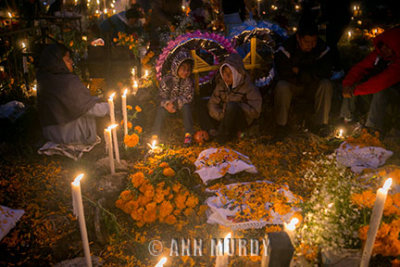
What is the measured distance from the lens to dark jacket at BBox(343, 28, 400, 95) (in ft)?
14.7

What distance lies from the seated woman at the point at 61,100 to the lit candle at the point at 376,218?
411cm

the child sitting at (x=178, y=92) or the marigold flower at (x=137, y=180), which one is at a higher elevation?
the child sitting at (x=178, y=92)

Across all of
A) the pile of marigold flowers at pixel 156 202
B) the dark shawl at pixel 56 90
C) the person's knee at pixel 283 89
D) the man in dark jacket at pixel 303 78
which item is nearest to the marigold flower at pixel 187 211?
the pile of marigold flowers at pixel 156 202

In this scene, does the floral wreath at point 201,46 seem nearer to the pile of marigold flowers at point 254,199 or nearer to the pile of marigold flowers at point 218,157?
the pile of marigold flowers at point 218,157

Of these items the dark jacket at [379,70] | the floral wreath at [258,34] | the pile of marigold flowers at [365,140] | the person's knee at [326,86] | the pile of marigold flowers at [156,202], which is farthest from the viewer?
the floral wreath at [258,34]

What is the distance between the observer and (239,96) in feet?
16.7

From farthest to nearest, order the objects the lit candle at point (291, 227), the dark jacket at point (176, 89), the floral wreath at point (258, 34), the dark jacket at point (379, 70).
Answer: the floral wreath at point (258, 34)
the dark jacket at point (176, 89)
the dark jacket at point (379, 70)
the lit candle at point (291, 227)

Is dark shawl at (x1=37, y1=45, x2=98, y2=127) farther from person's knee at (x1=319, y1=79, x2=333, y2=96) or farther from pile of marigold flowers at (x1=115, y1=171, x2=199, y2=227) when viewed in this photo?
person's knee at (x1=319, y1=79, x2=333, y2=96)

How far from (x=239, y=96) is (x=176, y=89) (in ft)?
3.90

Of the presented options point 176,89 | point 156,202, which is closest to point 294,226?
point 156,202

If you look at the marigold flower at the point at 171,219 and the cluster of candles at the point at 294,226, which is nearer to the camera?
the cluster of candles at the point at 294,226

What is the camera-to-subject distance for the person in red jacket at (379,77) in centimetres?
452

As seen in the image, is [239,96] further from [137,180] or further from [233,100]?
[137,180]

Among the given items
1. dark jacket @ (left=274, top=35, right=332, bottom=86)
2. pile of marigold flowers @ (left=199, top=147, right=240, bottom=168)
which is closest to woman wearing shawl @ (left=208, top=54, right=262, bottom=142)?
dark jacket @ (left=274, top=35, right=332, bottom=86)
